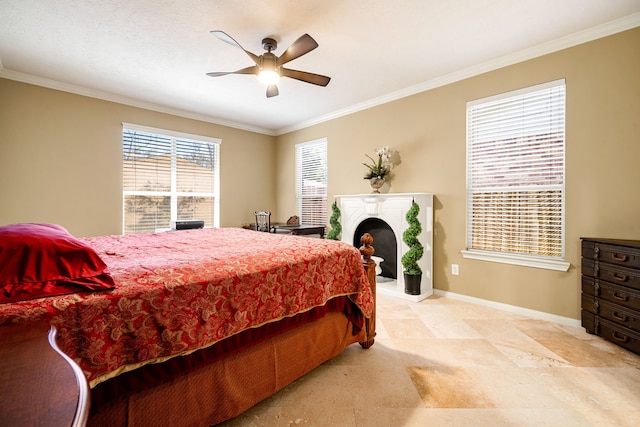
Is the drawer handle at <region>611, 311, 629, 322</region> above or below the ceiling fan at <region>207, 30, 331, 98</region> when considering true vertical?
below

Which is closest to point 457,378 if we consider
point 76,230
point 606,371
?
point 606,371

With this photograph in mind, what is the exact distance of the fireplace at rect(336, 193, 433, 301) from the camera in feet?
11.3

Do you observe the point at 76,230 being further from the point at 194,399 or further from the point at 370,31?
the point at 370,31

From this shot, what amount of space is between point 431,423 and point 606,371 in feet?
4.67

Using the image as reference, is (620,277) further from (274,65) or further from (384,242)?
(274,65)

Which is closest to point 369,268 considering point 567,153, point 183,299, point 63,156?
point 183,299

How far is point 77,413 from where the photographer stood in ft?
1.30

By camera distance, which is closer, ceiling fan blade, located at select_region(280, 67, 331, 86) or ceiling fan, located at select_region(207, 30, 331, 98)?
ceiling fan, located at select_region(207, 30, 331, 98)

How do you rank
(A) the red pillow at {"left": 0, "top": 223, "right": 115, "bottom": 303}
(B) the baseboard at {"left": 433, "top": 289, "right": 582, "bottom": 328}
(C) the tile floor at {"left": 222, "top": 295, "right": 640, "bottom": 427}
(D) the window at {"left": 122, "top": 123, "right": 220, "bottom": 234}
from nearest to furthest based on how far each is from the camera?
(A) the red pillow at {"left": 0, "top": 223, "right": 115, "bottom": 303} < (C) the tile floor at {"left": 222, "top": 295, "right": 640, "bottom": 427} < (B) the baseboard at {"left": 433, "top": 289, "right": 582, "bottom": 328} < (D) the window at {"left": 122, "top": 123, "right": 220, "bottom": 234}

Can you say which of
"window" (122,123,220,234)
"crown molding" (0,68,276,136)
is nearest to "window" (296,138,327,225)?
"crown molding" (0,68,276,136)

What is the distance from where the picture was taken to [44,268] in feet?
3.38

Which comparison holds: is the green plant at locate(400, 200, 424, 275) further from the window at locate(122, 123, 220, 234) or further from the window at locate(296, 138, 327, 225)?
the window at locate(122, 123, 220, 234)

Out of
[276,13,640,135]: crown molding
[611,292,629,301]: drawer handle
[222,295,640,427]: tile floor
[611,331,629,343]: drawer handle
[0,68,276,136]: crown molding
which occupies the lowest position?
[222,295,640,427]: tile floor

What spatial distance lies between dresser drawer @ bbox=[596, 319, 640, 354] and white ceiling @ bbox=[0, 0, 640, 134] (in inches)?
98.5
